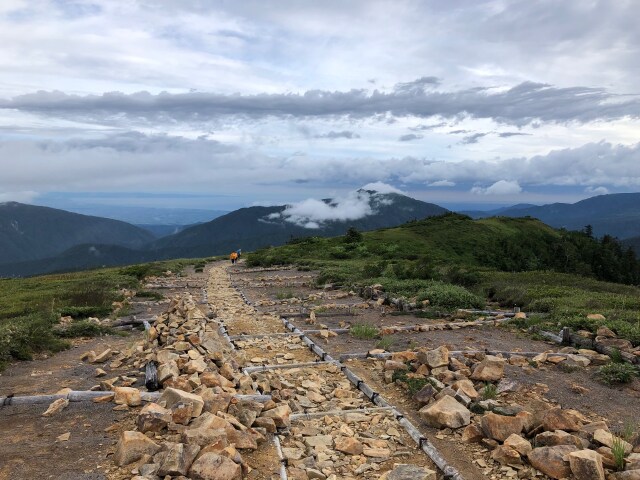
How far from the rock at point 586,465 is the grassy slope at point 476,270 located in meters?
7.64

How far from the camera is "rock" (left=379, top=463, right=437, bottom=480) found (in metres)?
6.12

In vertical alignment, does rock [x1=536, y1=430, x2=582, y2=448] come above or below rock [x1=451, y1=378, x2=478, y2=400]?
above

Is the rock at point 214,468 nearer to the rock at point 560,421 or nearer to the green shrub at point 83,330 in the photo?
the rock at point 560,421

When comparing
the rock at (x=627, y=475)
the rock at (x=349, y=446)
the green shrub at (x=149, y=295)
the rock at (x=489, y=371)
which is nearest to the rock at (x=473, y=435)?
the rock at (x=349, y=446)

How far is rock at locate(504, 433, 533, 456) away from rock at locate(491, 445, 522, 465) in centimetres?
6

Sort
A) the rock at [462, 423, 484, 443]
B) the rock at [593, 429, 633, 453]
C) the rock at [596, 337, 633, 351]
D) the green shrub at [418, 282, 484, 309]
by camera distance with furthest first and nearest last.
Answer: the green shrub at [418, 282, 484, 309] < the rock at [596, 337, 633, 351] < the rock at [462, 423, 484, 443] < the rock at [593, 429, 633, 453]

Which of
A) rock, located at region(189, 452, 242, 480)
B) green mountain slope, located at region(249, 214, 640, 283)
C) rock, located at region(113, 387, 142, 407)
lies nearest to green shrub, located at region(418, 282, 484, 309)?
rock, located at region(113, 387, 142, 407)

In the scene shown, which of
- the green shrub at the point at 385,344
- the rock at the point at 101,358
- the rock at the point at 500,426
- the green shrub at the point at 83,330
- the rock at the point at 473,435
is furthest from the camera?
the green shrub at the point at 83,330

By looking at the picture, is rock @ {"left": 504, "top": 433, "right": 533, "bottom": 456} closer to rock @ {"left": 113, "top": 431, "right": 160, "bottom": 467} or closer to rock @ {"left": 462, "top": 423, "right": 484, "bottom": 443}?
rock @ {"left": 462, "top": 423, "right": 484, "bottom": 443}

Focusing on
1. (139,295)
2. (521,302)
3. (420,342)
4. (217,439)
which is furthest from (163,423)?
(139,295)

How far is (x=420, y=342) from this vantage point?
1325cm

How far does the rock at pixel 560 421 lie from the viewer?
23.4 feet

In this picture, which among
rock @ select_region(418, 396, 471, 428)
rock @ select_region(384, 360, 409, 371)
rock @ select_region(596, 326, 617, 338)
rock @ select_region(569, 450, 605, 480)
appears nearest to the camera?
rock @ select_region(569, 450, 605, 480)

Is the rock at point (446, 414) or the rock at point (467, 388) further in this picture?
the rock at point (467, 388)
